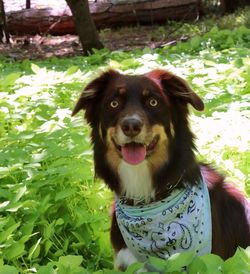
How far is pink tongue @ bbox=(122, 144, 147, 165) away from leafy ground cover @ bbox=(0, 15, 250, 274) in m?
0.54

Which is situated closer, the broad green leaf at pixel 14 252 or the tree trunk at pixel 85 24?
the broad green leaf at pixel 14 252

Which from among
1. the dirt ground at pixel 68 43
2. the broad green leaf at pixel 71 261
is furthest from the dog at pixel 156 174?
the dirt ground at pixel 68 43

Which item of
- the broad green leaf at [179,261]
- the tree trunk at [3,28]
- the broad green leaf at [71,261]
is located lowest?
the tree trunk at [3,28]

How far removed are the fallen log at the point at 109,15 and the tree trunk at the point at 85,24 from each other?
495cm

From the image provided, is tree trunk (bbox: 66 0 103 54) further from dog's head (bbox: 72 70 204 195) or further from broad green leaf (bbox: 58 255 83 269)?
broad green leaf (bbox: 58 255 83 269)

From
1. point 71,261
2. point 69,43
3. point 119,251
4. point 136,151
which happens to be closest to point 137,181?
point 136,151

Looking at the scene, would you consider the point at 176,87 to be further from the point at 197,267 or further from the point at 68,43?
the point at 68,43

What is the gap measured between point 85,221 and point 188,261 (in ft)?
4.16

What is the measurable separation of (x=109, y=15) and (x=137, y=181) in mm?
14680

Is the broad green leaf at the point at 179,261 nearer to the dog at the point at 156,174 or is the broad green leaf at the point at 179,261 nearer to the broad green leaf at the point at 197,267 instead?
the broad green leaf at the point at 197,267

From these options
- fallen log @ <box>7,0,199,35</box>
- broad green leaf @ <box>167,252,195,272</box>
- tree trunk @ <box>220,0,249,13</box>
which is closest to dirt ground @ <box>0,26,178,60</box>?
fallen log @ <box>7,0,199,35</box>

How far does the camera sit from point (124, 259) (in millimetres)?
3012

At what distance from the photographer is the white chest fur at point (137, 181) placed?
2.97m

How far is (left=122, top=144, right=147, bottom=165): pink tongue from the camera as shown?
2.83 metres
